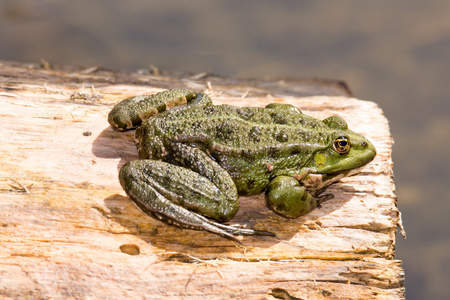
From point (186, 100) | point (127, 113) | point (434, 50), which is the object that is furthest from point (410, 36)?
point (127, 113)

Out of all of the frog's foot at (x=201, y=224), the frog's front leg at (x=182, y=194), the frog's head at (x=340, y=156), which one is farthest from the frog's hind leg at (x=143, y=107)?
the frog's head at (x=340, y=156)

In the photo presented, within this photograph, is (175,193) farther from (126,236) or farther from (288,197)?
(288,197)

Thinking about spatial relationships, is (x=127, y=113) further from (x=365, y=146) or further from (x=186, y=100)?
(x=365, y=146)

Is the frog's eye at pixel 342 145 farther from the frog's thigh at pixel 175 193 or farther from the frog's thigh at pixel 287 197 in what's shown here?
the frog's thigh at pixel 175 193

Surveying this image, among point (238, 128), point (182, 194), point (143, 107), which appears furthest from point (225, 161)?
point (143, 107)

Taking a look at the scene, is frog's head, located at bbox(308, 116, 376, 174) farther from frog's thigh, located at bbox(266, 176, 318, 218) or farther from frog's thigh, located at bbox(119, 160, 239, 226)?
frog's thigh, located at bbox(119, 160, 239, 226)

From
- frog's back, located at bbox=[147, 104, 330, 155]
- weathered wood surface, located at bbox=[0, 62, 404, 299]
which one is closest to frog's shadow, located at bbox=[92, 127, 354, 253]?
weathered wood surface, located at bbox=[0, 62, 404, 299]
